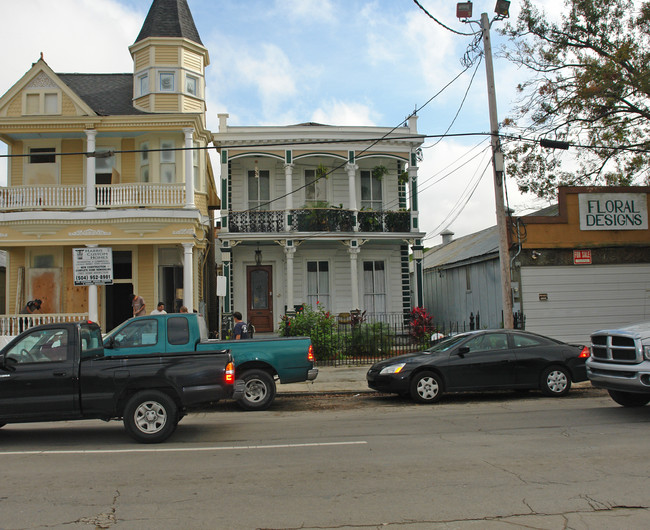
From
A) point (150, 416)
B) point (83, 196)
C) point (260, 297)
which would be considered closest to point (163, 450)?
point (150, 416)

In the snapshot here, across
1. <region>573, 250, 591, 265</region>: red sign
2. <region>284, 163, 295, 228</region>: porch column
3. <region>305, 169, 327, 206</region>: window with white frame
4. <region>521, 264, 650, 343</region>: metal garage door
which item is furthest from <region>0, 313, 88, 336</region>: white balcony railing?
<region>573, 250, 591, 265</region>: red sign

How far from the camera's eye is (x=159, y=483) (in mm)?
5977

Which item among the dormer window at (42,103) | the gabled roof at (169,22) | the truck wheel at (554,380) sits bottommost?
the truck wheel at (554,380)

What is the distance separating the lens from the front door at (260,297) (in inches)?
882

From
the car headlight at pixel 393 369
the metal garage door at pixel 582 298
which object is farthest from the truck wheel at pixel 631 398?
the metal garage door at pixel 582 298

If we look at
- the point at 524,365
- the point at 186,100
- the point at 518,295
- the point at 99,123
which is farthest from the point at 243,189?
the point at 524,365

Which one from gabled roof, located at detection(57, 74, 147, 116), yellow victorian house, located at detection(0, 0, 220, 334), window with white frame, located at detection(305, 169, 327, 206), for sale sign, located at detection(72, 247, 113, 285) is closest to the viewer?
for sale sign, located at detection(72, 247, 113, 285)

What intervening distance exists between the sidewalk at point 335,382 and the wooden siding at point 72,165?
10.8m

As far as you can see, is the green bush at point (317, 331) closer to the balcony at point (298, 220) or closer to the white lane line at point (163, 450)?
the balcony at point (298, 220)

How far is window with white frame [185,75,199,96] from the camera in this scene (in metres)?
20.8

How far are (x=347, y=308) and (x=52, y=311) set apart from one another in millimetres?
10516

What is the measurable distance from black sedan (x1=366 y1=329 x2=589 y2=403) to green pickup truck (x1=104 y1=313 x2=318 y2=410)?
1741 millimetres

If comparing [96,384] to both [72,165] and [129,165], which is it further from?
[72,165]

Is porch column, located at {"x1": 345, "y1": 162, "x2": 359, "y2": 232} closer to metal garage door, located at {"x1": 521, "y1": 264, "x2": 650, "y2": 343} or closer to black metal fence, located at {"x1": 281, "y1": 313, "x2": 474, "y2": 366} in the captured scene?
black metal fence, located at {"x1": 281, "y1": 313, "x2": 474, "y2": 366}
